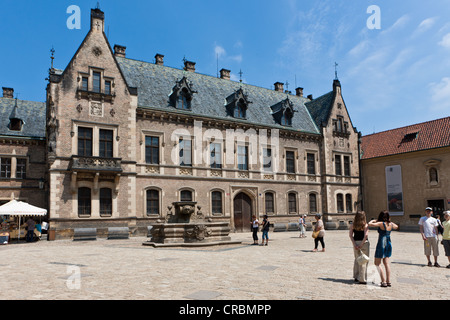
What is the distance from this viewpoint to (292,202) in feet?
117

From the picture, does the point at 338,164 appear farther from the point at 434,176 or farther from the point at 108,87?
the point at 108,87

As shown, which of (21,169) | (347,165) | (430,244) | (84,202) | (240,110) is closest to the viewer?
(430,244)

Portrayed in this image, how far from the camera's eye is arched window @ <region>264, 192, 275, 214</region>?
3412 cm

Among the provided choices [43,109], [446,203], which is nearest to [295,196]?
[446,203]

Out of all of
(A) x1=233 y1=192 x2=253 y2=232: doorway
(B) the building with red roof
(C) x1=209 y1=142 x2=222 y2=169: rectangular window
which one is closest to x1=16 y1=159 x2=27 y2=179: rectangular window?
(C) x1=209 y1=142 x2=222 y2=169: rectangular window

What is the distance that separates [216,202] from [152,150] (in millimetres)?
6976

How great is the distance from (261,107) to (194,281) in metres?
29.7

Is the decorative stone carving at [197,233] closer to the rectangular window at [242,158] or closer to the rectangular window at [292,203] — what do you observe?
the rectangular window at [242,158]

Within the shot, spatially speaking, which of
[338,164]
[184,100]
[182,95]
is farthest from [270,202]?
[182,95]

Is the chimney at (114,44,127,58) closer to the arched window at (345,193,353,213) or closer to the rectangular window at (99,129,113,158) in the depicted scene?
the rectangular window at (99,129,113,158)

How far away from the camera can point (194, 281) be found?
9039mm

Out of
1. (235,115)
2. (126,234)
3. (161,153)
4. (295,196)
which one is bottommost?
(126,234)

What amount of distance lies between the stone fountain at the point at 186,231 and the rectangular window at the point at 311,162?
62.5 ft
